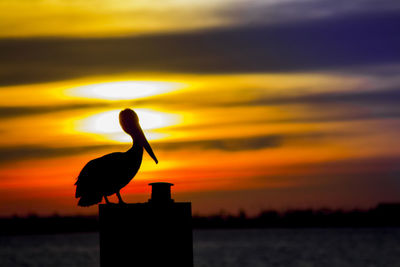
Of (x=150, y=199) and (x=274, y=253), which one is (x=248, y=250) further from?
(x=150, y=199)

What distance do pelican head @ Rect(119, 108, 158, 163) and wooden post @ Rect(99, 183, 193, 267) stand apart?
1.84 m

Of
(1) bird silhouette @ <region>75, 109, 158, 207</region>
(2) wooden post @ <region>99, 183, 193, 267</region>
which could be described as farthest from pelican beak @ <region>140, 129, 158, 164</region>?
(2) wooden post @ <region>99, 183, 193, 267</region>

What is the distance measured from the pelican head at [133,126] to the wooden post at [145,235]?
1845 millimetres

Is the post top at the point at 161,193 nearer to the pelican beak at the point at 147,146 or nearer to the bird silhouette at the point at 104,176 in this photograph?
the bird silhouette at the point at 104,176

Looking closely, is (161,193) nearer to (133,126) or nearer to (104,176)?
(104,176)

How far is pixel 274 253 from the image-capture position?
97.5 metres

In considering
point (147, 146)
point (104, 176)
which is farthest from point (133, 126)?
point (104, 176)

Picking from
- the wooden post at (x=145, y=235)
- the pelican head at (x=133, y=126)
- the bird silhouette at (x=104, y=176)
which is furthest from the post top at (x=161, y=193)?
the pelican head at (x=133, y=126)

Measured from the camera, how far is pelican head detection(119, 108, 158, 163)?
1053cm

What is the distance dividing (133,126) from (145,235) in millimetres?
2196

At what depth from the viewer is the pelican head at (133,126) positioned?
10.5 metres

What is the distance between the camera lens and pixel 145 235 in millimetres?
8711

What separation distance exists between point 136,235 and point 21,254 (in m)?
99.3

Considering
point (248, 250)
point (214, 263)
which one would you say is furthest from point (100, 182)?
point (248, 250)
